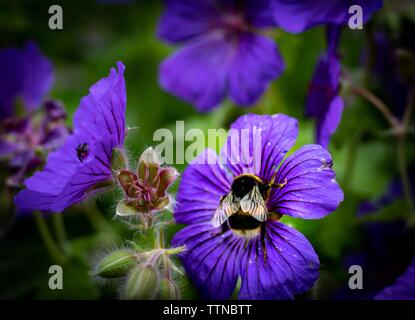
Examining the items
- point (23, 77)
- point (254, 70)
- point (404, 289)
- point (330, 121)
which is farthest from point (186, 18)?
point (404, 289)

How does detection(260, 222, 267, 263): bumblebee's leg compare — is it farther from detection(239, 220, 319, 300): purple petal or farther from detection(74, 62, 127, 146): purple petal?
detection(74, 62, 127, 146): purple petal

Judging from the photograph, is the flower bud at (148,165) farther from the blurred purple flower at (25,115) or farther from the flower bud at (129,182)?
the blurred purple flower at (25,115)

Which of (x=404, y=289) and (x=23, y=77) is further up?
(x=23, y=77)

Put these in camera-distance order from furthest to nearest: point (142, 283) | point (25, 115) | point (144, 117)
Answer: point (144, 117) → point (25, 115) → point (142, 283)

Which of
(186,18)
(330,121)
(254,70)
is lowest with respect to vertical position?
(330,121)

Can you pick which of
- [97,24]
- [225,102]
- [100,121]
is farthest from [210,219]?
[97,24]

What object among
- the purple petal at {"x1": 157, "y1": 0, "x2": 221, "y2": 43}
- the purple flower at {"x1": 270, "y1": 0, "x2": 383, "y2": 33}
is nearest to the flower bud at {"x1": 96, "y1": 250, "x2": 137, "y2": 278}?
the purple flower at {"x1": 270, "y1": 0, "x2": 383, "y2": 33}

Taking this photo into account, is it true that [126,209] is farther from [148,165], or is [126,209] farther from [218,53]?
[218,53]

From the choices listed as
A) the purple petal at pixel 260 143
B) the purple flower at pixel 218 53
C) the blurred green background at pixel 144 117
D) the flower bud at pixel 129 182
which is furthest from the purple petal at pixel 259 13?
the flower bud at pixel 129 182
